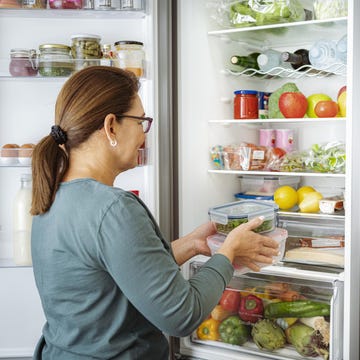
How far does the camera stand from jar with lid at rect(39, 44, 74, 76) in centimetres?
200

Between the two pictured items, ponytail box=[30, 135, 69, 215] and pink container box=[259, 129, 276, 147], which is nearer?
ponytail box=[30, 135, 69, 215]

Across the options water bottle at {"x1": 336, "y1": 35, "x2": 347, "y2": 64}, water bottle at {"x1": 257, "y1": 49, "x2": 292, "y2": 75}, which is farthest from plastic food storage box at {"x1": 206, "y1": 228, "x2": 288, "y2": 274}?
water bottle at {"x1": 257, "y1": 49, "x2": 292, "y2": 75}

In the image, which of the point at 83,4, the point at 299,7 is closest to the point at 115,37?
the point at 83,4

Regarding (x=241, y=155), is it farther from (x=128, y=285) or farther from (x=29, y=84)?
(x=128, y=285)

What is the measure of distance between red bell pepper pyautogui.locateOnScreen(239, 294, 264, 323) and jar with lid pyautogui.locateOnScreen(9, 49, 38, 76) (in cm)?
120

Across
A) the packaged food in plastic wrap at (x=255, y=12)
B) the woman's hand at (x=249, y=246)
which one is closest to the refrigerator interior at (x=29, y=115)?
the packaged food in plastic wrap at (x=255, y=12)

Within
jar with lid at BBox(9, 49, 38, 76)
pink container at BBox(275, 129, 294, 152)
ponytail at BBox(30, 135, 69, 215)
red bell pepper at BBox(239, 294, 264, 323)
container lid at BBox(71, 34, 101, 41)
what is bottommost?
red bell pepper at BBox(239, 294, 264, 323)

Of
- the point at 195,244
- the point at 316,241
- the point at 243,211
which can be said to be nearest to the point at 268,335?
the point at 316,241

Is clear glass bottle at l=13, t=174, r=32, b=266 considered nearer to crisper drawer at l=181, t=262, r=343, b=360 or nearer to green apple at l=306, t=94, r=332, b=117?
crisper drawer at l=181, t=262, r=343, b=360

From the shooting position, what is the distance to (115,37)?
2189 mm

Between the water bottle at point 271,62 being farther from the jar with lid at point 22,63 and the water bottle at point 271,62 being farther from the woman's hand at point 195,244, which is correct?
the woman's hand at point 195,244

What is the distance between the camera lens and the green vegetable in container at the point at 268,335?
217 centimetres

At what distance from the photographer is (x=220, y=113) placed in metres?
2.45

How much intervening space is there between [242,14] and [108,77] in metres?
1.27
